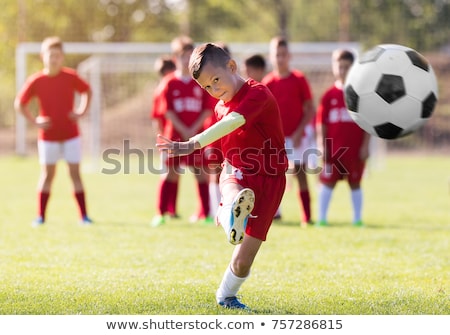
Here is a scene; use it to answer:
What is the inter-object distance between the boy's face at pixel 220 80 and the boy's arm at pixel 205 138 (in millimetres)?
164

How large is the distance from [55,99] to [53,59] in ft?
1.39

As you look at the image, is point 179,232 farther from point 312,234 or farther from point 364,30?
point 364,30

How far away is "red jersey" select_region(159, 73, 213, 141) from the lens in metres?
→ 8.57

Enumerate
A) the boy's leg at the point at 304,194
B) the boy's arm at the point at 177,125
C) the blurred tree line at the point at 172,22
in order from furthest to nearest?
the blurred tree line at the point at 172,22 → the boy's arm at the point at 177,125 → the boy's leg at the point at 304,194

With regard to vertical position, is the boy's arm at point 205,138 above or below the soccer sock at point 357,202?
above

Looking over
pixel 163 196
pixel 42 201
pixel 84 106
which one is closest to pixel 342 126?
pixel 163 196

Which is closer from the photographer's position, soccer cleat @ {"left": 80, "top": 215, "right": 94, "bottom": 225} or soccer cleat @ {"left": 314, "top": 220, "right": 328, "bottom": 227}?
soccer cleat @ {"left": 314, "top": 220, "right": 328, "bottom": 227}

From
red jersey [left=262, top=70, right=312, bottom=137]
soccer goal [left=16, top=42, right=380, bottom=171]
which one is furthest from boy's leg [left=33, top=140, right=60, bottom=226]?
soccer goal [left=16, top=42, right=380, bottom=171]

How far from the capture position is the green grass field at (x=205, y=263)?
15.0 feet

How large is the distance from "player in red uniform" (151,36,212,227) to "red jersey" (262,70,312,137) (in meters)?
0.86

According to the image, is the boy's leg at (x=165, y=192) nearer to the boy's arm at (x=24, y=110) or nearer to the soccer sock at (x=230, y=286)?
the boy's arm at (x=24, y=110)

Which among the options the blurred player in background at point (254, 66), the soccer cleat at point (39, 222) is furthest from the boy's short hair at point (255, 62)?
the soccer cleat at point (39, 222)

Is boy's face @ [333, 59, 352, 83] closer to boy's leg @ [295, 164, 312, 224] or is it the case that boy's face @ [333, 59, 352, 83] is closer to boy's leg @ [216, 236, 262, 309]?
boy's leg @ [295, 164, 312, 224]

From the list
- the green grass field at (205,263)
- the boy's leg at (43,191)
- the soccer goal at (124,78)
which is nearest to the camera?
the green grass field at (205,263)
